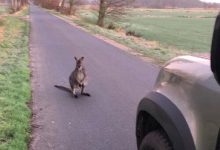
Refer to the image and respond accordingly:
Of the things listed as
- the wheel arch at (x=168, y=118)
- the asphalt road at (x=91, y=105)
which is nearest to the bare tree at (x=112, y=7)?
the asphalt road at (x=91, y=105)

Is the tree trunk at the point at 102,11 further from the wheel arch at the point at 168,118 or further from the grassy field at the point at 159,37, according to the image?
the wheel arch at the point at 168,118

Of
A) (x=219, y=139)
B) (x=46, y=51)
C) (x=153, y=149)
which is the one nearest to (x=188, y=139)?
(x=219, y=139)

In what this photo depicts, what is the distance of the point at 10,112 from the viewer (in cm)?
739

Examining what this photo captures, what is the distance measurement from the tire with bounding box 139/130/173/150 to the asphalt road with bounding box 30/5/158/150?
228cm

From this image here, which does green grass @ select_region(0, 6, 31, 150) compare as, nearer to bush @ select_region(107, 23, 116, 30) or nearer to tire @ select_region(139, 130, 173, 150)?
tire @ select_region(139, 130, 173, 150)

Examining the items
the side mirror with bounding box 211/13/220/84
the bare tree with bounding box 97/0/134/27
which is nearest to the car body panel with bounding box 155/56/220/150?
the side mirror with bounding box 211/13/220/84

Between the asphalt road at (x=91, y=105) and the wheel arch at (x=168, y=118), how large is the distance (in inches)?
89.4

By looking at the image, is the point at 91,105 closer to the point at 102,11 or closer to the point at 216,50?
the point at 216,50

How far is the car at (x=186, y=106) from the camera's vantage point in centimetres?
275

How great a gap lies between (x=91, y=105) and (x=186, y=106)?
5454 millimetres

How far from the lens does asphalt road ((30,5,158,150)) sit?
6227mm

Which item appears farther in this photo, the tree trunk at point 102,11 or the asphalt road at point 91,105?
the tree trunk at point 102,11

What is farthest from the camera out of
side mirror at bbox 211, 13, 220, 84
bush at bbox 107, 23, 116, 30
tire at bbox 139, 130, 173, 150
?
bush at bbox 107, 23, 116, 30

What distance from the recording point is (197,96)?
2957mm
